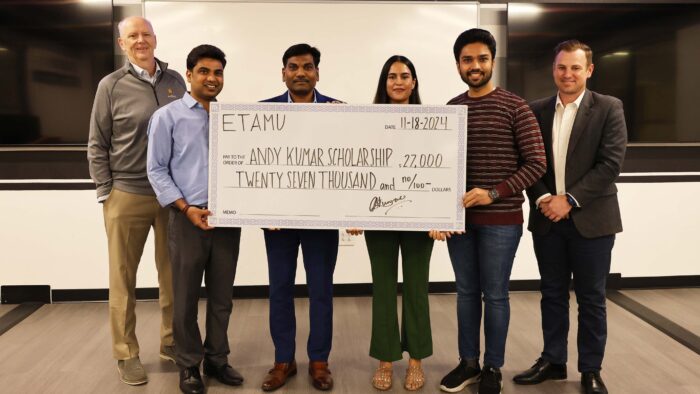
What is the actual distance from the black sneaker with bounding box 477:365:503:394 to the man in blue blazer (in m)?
0.67

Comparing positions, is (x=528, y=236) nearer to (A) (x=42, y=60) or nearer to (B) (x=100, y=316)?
(B) (x=100, y=316)

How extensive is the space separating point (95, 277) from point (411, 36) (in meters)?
2.70

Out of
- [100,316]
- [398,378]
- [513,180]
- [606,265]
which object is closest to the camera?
[513,180]

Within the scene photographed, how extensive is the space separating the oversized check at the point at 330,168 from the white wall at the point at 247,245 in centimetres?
162

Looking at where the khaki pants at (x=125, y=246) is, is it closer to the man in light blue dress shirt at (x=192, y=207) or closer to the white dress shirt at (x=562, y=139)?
the man in light blue dress shirt at (x=192, y=207)

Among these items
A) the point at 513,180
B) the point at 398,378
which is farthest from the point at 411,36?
the point at 398,378

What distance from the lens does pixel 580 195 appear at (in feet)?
8.33

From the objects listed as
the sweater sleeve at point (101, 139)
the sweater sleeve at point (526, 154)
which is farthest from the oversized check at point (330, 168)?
the sweater sleeve at point (101, 139)

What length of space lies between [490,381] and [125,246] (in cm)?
177

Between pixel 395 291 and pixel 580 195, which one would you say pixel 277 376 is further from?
pixel 580 195

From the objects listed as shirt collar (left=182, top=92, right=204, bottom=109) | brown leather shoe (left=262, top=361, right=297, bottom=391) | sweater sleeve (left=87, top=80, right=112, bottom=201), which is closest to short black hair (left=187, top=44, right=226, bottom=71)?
shirt collar (left=182, top=92, right=204, bottom=109)

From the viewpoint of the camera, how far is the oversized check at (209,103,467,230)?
253cm

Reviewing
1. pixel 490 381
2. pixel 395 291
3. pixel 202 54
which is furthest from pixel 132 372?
pixel 490 381

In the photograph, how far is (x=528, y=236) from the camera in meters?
4.31
